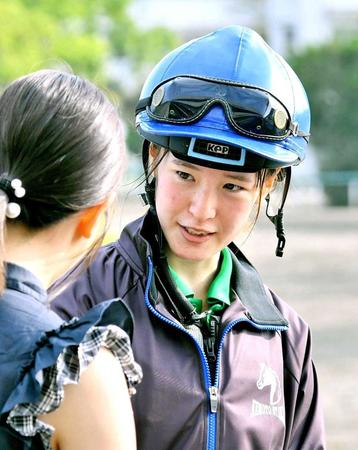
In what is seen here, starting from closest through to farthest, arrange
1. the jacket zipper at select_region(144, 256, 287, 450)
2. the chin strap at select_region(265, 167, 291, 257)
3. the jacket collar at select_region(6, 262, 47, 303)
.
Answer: the jacket collar at select_region(6, 262, 47, 303) → the jacket zipper at select_region(144, 256, 287, 450) → the chin strap at select_region(265, 167, 291, 257)

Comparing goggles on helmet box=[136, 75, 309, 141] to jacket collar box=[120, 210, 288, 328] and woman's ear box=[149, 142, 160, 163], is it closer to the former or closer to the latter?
woman's ear box=[149, 142, 160, 163]

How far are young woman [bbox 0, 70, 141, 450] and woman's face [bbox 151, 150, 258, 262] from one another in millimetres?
593

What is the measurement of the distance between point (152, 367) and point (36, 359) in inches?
25.3

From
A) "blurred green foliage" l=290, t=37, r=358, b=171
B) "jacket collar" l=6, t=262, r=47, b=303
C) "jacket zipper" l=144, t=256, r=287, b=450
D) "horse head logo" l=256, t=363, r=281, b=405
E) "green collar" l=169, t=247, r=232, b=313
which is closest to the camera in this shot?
"jacket collar" l=6, t=262, r=47, b=303

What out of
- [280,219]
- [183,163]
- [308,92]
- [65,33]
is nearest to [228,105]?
[183,163]

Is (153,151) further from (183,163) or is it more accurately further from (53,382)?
(53,382)

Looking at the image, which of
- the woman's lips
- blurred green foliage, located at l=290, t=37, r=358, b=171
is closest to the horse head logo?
the woman's lips

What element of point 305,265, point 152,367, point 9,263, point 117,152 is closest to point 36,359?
point 9,263

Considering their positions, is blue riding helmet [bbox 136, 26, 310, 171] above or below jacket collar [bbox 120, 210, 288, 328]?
above

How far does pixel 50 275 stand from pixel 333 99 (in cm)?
2678

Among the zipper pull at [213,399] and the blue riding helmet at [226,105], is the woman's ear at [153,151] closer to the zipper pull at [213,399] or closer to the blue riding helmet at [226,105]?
the blue riding helmet at [226,105]

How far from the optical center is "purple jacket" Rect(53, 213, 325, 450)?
2.39 m

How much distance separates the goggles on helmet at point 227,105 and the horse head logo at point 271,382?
0.57 metres

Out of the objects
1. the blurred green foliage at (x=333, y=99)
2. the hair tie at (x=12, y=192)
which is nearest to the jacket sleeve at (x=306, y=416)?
the hair tie at (x=12, y=192)
